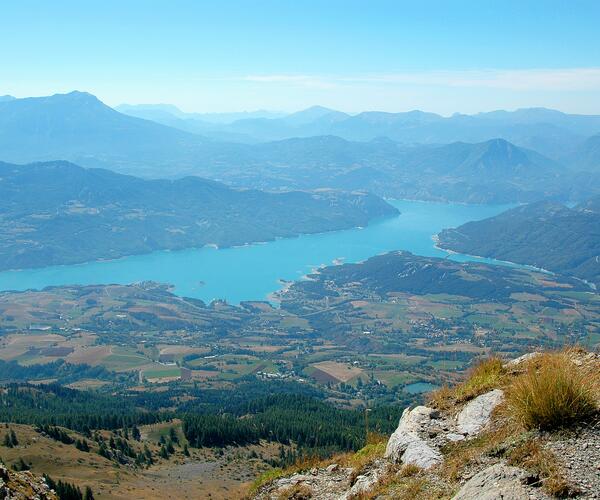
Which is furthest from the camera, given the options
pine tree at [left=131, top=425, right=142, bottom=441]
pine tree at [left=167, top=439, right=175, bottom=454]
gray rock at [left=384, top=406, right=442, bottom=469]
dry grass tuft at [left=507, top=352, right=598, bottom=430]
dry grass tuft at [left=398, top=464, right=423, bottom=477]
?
pine tree at [left=131, top=425, right=142, bottom=441]

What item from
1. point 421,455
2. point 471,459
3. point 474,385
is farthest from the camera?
point 474,385

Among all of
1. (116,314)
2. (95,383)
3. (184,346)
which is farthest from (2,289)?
(95,383)

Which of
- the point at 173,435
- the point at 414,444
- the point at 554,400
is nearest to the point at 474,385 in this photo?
the point at 414,444

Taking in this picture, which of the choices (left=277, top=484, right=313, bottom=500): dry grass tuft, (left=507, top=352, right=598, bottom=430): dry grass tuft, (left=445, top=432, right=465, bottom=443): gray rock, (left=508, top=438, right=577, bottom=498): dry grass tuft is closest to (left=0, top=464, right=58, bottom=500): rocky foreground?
(left=277, top=484, right=313, bottom=500): dry grass tuft

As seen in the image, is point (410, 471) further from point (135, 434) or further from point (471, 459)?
point (135, 434)

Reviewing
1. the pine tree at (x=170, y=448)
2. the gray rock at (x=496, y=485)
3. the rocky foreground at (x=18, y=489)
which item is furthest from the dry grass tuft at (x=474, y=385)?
the pine tree at (x=170, y=448)

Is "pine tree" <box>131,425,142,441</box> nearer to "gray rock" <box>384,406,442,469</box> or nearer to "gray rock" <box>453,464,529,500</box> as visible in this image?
"gray rock" <box>384,406,442,469</box>

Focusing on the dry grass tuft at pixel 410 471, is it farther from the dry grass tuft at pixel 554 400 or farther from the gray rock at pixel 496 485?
the dry grass tuft at pixel 554 400
